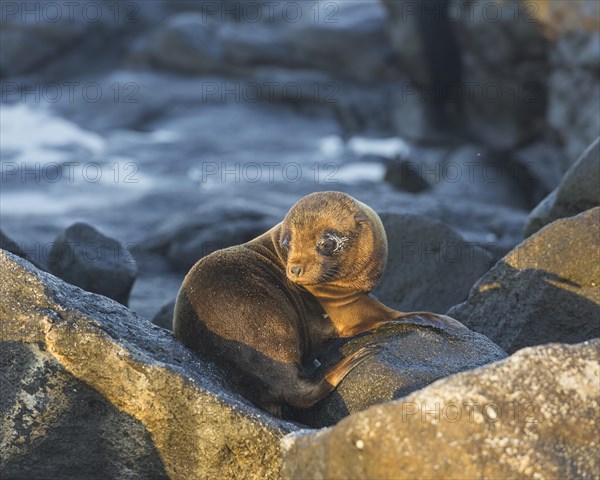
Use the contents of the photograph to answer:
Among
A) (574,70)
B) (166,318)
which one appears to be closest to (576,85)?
(574,70)

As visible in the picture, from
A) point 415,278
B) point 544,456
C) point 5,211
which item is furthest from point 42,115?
point 544,456

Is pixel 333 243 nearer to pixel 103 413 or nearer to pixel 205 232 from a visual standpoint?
pixel 103 413

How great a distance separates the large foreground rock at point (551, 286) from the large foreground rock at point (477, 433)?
218 cm

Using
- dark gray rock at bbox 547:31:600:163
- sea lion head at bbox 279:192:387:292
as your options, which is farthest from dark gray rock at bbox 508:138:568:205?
sea lion head at bbox 279:192:387:292

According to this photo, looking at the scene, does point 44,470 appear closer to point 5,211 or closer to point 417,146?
point 5,211

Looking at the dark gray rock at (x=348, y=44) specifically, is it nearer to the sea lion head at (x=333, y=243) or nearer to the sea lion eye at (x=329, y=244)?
the sea lion head at (x=333, y=243)

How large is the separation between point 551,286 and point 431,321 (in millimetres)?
1010

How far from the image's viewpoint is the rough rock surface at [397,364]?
17.6 ft

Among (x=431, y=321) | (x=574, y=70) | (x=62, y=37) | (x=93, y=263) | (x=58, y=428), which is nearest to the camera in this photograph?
(x=58, y=428)

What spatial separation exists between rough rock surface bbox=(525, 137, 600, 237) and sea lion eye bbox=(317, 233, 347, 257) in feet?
9.22

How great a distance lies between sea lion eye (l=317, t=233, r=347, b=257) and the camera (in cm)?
603

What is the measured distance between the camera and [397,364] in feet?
18.0

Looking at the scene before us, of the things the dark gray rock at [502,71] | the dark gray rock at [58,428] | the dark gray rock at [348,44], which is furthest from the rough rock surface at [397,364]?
the dark gray rock at [348,44]

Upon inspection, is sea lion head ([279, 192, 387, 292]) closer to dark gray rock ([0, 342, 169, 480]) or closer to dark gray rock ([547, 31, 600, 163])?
dark gray rock ([0, 342, 169, 480])
